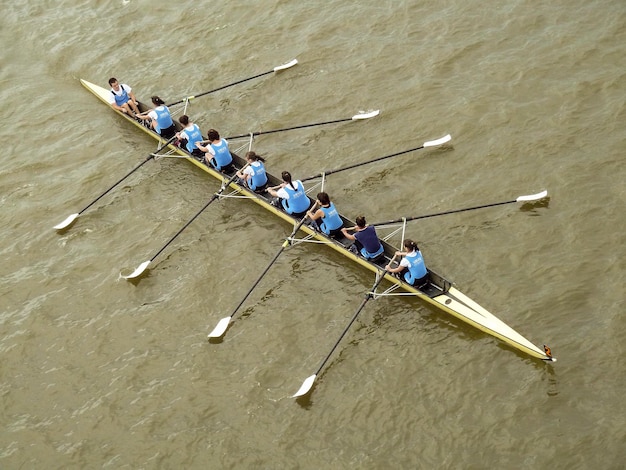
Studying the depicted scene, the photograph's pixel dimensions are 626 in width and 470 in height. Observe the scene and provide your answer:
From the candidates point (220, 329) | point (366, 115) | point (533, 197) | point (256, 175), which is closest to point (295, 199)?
point (256, 175)

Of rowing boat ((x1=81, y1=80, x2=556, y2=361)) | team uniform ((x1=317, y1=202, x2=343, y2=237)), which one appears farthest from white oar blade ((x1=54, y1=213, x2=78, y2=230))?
team uniform ((x1=317, y1=202, x2=343, y2=237))

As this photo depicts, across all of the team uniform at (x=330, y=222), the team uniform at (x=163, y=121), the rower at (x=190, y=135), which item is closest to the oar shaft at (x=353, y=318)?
the team uniform at (x=330, y=222)

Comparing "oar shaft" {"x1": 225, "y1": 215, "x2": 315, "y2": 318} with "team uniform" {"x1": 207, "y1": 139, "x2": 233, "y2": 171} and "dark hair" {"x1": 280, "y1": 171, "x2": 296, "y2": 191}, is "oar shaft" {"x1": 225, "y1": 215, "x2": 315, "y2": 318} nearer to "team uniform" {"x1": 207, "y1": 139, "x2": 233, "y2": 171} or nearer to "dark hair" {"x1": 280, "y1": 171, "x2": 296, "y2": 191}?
"dark hair" {"x1": 280, "y1": 171, "x2": 296, "y2": 191}

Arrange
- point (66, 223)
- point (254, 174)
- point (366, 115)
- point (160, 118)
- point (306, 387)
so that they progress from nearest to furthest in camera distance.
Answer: point (306, 387)
point (254, 174)
point (66, 223)
point (160, 118)
point (366, 115)

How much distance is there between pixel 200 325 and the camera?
545 inches

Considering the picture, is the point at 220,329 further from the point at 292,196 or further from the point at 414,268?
the point at 414,268

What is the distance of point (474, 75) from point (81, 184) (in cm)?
1139

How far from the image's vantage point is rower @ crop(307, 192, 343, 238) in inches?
553

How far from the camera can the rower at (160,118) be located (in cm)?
1758

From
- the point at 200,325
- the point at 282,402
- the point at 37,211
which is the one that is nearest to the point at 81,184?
the point at 37,211

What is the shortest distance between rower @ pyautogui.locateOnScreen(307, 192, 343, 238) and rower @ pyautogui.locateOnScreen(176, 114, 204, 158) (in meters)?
4.40

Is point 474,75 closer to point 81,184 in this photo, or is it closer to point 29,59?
point 81,184

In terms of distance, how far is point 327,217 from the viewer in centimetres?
1434

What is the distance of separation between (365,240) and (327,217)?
119 cm
